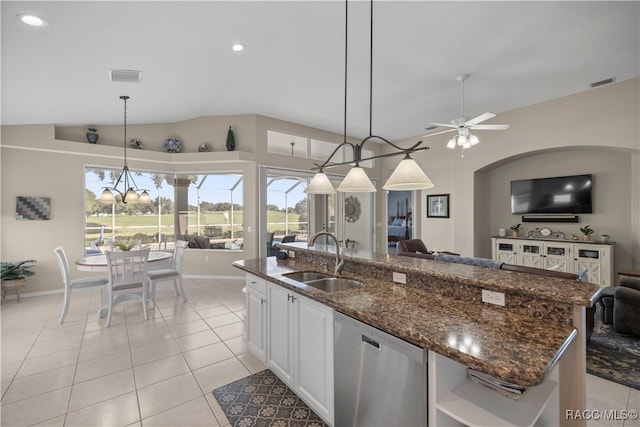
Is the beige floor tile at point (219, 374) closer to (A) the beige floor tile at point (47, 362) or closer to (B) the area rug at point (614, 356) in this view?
(A) the beige floor tile at point (47, 362)

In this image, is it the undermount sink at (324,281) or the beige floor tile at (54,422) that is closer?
the beige floor tile at (54,422)

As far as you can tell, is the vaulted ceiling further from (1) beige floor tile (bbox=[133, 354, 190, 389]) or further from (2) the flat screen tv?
(1) beige floor tile (bbox=[133, 354, 190, 389])

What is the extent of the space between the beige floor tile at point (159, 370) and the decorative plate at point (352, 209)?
Result: 5108mm

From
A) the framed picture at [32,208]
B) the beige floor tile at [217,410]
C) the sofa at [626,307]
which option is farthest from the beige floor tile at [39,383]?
the sofa at [626,307]

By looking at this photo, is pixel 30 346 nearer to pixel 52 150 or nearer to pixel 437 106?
pixel 52 150

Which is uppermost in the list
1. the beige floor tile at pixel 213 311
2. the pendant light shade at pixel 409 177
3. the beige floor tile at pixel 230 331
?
the pendant light shade at pixel 409 177

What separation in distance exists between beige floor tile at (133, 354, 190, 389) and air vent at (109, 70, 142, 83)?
3.21m

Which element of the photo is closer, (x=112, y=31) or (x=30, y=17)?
(x=30, y=17)

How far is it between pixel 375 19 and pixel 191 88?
285cm

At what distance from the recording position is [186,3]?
2414 mm

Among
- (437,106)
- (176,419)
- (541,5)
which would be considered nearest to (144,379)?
(176,419)

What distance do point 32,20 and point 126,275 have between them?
2.68 metres

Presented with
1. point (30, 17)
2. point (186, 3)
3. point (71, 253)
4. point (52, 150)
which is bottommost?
point (71, 253)

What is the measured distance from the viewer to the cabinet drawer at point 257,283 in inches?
96.0
